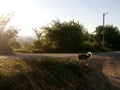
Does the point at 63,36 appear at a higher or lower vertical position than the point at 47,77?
higher

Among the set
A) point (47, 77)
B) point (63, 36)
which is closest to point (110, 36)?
point (63, 36)

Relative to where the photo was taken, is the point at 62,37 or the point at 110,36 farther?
the point at 110,36

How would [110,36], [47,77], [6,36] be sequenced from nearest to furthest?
[47,77], [6,36], [110,36]

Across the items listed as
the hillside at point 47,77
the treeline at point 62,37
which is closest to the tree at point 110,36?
the treeline at point 62,37

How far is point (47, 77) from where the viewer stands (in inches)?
484

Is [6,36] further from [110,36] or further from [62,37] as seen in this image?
[110,36]

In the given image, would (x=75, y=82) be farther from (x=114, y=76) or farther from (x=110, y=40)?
(x=110, y=40)

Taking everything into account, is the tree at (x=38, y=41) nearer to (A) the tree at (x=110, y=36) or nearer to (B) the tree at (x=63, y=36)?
(B) the tree at (x=63, y=36)

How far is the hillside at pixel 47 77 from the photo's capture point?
33.8ft

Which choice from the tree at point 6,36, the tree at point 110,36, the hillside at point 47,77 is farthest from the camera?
the tree at point 110,36

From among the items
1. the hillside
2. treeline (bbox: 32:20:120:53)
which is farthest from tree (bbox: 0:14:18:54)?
the hillside

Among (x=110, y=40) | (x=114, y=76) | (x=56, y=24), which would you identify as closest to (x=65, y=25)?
(x=56, y=24)

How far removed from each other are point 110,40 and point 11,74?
217 ft

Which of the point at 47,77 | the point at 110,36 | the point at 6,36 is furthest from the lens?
the point at 110,36
